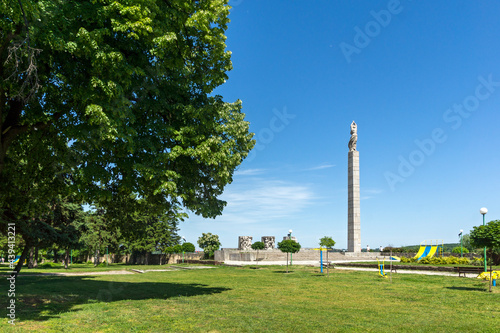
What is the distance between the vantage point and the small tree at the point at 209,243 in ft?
173

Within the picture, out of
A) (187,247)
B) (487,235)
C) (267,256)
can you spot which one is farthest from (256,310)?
(267,256)

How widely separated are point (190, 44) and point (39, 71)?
5.36 meters

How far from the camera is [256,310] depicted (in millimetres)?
11484

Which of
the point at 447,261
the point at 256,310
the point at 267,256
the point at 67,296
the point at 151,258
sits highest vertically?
the point at 256,310

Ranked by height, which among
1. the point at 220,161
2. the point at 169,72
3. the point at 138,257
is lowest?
the point at 138,257

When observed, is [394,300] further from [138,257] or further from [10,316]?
[138,257]

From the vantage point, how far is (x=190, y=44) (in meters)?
14.6

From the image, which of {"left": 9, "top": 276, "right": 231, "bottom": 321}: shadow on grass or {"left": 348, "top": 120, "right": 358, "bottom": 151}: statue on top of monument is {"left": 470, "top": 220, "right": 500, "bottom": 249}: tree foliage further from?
{"left": 348, "top": 120, "right": 358, "bottom": 151}: statue on top of monument

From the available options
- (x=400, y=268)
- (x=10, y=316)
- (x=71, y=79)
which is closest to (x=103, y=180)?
(x=71, y=79)

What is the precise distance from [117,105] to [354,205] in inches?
1822

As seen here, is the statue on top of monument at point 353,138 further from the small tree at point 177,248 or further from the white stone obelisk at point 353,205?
the small tree at point 177,248

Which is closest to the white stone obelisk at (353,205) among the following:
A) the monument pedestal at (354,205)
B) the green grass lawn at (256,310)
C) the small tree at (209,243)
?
the monument pedestal at (354,205)

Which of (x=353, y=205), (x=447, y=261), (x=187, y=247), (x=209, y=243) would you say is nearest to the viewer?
(x=447, y=261)

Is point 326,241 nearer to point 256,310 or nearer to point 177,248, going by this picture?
point 256,310
